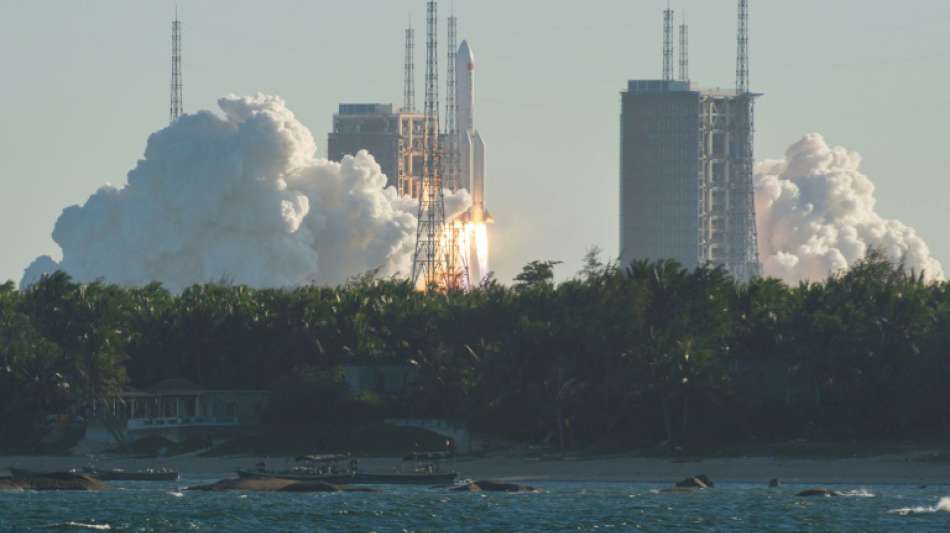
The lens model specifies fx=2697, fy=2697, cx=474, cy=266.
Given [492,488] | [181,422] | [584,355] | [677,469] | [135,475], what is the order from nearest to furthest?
[492,488], [677,469], [135,475], [584,355], [181,422]

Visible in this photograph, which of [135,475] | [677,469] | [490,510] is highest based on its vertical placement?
[677,469]

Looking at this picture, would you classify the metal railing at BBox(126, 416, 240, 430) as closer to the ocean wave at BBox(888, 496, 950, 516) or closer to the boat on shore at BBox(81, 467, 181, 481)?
the boat on shore at BBox(81, 467, 181, 481)

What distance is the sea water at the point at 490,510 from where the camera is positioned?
340 ft

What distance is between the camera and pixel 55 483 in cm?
12225

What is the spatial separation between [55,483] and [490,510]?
74.9 ft

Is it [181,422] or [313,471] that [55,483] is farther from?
[181,422]

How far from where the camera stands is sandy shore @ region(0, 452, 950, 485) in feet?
399

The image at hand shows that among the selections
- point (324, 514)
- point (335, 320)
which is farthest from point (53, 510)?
point (335, 320)

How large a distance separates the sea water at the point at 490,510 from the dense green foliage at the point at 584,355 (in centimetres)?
974

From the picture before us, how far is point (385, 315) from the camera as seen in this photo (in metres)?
148

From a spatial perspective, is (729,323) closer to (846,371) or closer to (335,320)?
(846,371)

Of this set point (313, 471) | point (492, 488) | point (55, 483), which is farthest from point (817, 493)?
point (55, 483)

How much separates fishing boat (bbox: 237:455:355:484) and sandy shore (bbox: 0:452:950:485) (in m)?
2.28

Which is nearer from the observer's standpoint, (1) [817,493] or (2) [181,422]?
(1) [817,493]
